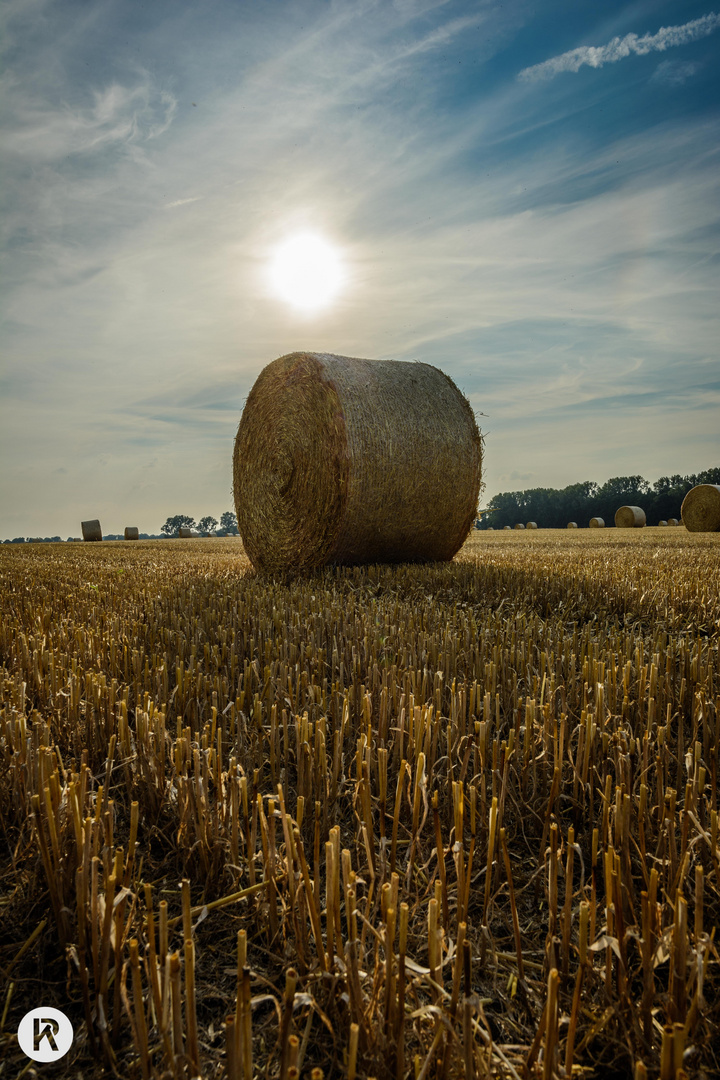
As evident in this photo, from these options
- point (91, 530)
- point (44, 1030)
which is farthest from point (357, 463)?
point (91, 530)

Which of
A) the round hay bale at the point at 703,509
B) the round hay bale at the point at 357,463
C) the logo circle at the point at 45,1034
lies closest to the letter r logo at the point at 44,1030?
the logo circle at the point at 45,1034

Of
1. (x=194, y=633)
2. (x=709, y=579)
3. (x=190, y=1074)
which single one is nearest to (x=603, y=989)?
(x=190, y=1074)

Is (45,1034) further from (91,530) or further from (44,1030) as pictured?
(91,530)

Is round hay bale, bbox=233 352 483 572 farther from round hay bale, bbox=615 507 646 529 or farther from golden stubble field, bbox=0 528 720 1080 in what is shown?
round hay bale, bbox=615 507 646 529

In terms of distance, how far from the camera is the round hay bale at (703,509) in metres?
21.4

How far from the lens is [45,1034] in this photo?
3.95 ft

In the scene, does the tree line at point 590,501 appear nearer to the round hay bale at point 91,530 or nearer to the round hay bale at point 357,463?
the round hay bale at point 91,530

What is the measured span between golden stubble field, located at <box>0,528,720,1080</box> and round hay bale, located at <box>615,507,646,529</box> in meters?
31.7

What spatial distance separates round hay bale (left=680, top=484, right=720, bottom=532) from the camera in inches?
842

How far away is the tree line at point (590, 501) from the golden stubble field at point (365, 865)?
49341mm

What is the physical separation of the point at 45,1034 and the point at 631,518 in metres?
34.9

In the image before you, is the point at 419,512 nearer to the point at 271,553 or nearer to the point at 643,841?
the point at 271,553

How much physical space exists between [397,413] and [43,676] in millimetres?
5316

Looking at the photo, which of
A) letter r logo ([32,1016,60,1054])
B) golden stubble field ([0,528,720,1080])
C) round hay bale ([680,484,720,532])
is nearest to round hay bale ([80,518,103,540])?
round hay bale ([680,484,720,532])
